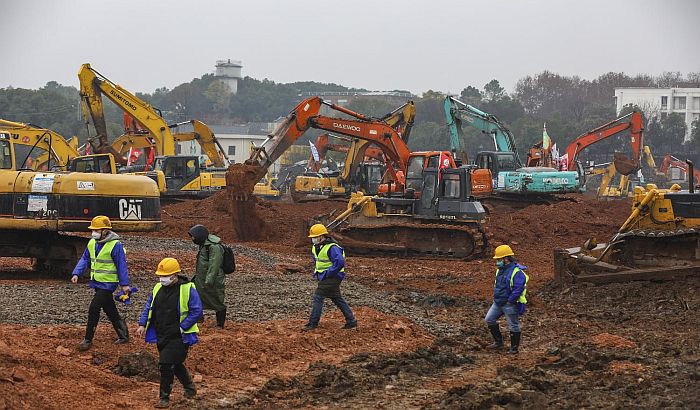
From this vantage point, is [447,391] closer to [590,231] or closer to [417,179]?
[417,179]

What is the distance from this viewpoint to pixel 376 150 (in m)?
49.2

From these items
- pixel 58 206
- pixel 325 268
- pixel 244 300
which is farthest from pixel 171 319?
pixel 58 206

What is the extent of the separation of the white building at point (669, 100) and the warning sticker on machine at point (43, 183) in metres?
86.0

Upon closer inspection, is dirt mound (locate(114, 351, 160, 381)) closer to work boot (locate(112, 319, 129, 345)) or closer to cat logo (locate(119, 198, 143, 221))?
work boot (locate(112, 319, 129, 345))

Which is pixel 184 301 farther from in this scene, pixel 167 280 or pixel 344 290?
pixel 344 290

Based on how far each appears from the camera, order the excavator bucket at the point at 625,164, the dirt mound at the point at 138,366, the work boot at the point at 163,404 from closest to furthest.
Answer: the work boot at the point at 163,404, the dirt mound at the point at 138,366, the excavator bucket at the point at 625,164

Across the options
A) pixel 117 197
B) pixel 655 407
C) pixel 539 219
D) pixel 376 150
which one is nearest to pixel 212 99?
pixel 376 150

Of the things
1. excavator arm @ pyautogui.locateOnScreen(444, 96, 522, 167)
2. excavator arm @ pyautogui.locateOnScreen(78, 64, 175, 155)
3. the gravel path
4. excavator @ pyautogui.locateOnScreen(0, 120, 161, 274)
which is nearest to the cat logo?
excavator @ pyautogui.locateOnScreen(0, 120, 161, 274)

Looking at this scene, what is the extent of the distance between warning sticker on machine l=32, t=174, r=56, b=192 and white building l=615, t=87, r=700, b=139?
86024mm

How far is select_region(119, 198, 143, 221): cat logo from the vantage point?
1880cm

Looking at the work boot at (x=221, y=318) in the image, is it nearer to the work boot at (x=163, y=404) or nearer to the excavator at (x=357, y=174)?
the work boot at (x=163, y=404)

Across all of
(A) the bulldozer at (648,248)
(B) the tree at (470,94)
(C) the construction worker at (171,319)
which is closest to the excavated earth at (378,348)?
(A) the bulldozer at (648,248)

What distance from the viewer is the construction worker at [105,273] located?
12664mm

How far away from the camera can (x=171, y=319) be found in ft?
34.3
